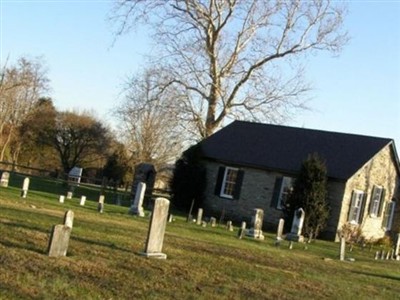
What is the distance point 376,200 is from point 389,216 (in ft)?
9.08

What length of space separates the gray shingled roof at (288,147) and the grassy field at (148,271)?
50.5ft

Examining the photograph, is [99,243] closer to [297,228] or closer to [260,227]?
[260,227]

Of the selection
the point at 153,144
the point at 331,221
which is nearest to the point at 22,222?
the point at 331,221

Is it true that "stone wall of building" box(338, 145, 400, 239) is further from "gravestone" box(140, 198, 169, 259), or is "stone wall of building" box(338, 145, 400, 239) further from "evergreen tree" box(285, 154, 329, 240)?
"gravestone" box(140, 198, 169, 259)

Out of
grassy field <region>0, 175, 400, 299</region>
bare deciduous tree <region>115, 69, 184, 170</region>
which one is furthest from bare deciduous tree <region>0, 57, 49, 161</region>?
grassy field <region>0, 175, 400, 299</region>

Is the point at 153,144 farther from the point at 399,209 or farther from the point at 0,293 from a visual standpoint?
the point at 0,293

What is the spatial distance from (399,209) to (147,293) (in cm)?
3097

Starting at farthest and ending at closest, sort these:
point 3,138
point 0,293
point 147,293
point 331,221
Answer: point 3,138 < point 331,221 < point 147,293 < point 0,293

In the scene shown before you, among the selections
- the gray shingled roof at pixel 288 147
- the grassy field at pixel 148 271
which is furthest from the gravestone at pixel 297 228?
the grassy field at pixel 148 271

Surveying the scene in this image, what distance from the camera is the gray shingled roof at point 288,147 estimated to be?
3200cm

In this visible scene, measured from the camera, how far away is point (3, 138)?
202 feet

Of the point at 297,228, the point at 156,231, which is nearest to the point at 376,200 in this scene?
the point at 297,228

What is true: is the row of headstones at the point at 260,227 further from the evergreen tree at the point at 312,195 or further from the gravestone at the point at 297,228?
the evergreen tree at the point at 312,195

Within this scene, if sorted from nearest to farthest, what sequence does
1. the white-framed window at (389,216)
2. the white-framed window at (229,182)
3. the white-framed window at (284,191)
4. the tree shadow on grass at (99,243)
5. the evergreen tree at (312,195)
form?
the tree shadow on grass at (99,243) → the evergreen tree at (312,195) → the white-framed window at (284,191) → the white-framed window at (229,182) → the white-framed window at (389,216)
